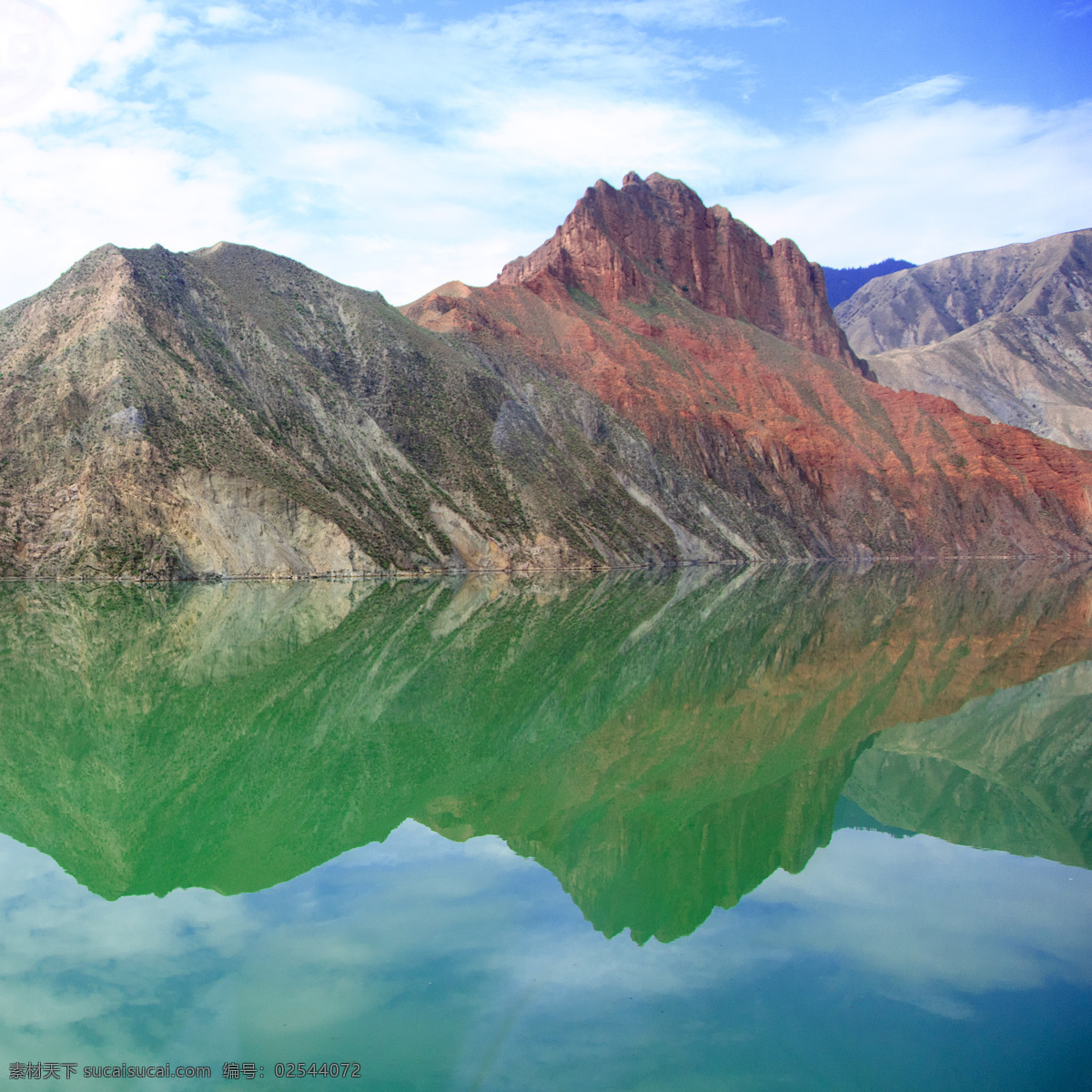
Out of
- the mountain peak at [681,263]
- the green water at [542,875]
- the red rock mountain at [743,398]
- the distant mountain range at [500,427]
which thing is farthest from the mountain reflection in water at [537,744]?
the mountain peak at [681,263]

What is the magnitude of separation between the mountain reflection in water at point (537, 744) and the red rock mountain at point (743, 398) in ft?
273

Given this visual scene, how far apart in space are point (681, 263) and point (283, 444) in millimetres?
112968

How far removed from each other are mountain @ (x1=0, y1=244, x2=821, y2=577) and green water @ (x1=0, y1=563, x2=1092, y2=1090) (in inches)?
1315

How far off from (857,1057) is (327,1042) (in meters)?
3.56

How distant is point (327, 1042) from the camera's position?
6.55 m

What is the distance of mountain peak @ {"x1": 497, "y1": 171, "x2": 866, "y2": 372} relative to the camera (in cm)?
14750

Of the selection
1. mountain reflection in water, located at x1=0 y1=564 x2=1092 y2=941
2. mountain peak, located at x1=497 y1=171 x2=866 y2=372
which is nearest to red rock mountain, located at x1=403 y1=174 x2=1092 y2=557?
mountain peak, located at x1=497 y1=171 x2=866 y2=372

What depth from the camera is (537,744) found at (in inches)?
619

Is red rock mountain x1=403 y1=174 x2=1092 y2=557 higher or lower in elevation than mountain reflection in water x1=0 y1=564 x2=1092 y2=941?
higher

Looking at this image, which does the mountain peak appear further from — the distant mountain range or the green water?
the green water

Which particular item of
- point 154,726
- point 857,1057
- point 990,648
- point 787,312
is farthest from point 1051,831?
point 787,312

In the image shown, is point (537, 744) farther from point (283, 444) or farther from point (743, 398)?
point (743, 398)

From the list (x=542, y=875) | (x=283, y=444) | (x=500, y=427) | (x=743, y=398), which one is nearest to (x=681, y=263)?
(x=743, y=398)

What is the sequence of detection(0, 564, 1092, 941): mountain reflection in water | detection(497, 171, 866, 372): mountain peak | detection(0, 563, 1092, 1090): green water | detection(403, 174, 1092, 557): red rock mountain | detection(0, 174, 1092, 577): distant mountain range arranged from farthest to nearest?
1. detection(497, 171, 866, 372): mountain peak
2. detection(403, 174, 1092, 557): red rock mountain
3. detection(0, 174, 1092, 577): distant mountain range
4. detection(0, 564, 1092, 941): mountain reflection in water
5. detection(0, 563, 1092, 1090): green water
